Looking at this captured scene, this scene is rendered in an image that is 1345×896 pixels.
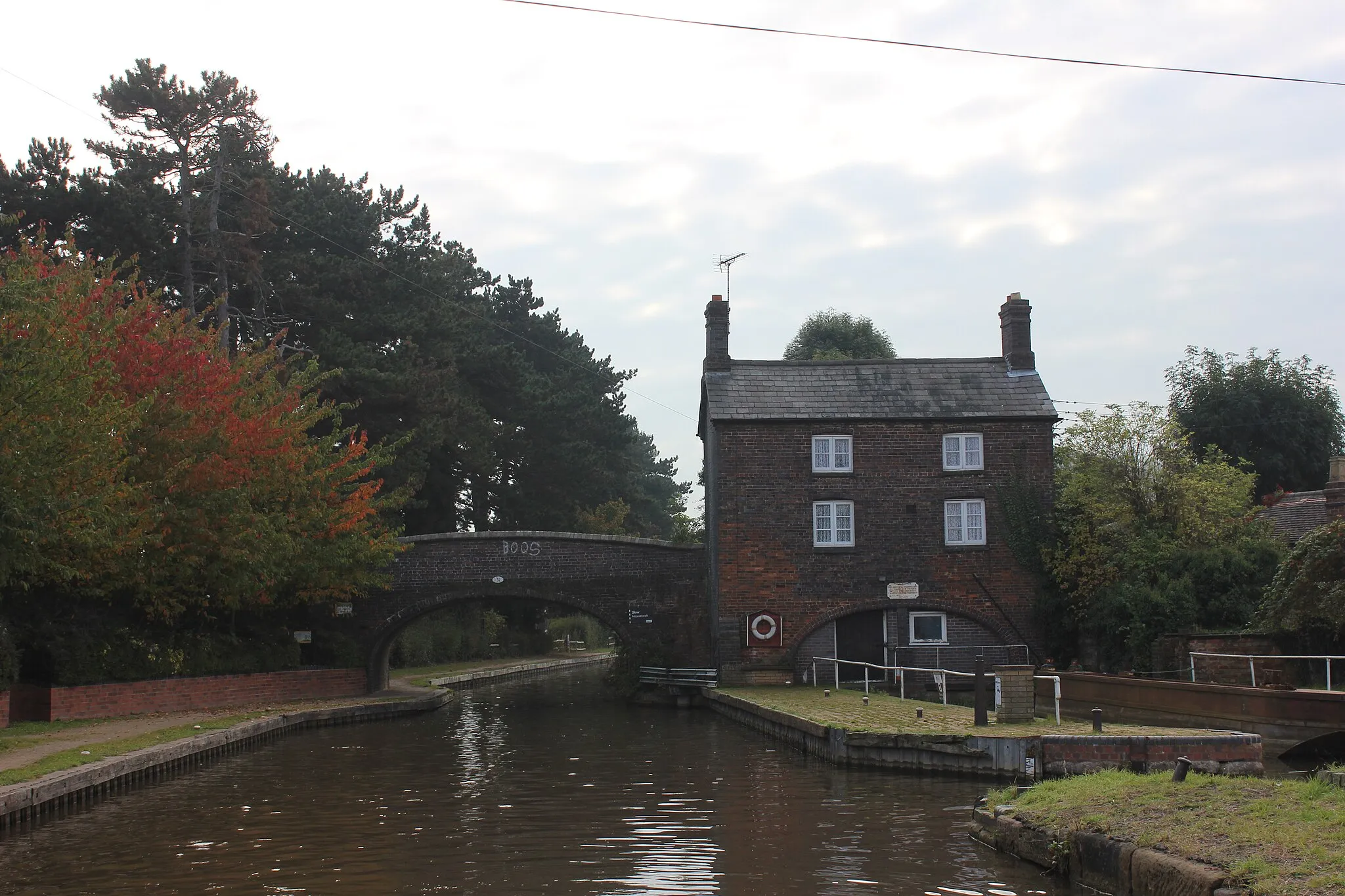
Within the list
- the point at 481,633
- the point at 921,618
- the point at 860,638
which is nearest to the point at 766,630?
the point at 860,638

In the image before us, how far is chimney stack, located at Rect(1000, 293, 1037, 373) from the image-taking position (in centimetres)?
3409

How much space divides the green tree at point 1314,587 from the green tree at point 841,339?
1458 inches

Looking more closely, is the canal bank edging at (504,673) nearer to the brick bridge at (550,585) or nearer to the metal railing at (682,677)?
the brick bridge at (550,585)

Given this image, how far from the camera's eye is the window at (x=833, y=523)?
32.7 m

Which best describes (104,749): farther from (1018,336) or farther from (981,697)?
(1018,336)

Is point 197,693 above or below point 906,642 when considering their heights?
below

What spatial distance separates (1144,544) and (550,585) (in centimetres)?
1499

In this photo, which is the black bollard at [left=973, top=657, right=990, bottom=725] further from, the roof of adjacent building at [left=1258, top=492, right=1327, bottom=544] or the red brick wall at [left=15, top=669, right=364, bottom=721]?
the roof of adjacent building at [left=1258, top=492, right=1327, bottom=544]

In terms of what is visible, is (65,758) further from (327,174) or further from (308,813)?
(327,174)

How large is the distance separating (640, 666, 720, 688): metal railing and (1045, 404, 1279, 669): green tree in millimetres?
8544

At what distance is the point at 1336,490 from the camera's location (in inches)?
1053

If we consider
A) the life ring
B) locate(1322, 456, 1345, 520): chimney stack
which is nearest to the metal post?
locate(1322, 456, 1345, 520): chimney stack

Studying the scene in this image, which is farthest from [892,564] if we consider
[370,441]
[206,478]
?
[370,441]

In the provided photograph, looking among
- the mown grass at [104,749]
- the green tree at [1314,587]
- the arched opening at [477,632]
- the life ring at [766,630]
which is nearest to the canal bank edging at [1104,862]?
the mown grass at [104,749]
